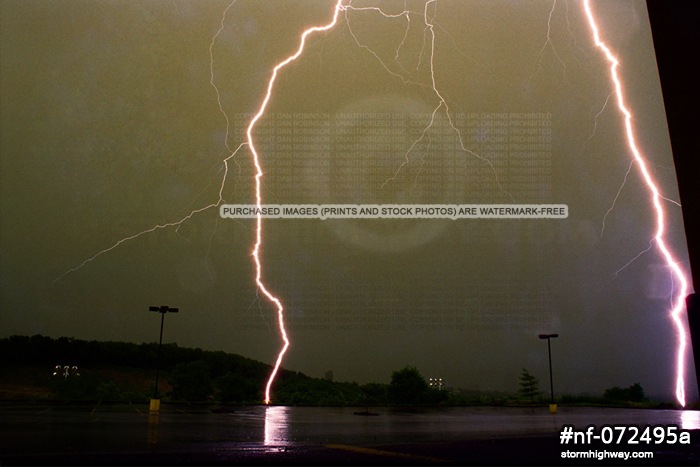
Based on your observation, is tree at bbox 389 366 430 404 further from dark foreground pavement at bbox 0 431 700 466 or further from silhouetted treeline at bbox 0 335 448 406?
dark foreground pavement at bbox 0 431 700 466

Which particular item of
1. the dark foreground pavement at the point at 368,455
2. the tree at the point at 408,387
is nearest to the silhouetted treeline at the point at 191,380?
the tree at the point at 408,387

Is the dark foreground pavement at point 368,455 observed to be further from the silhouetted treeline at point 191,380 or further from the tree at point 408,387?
the tree at point 408,387

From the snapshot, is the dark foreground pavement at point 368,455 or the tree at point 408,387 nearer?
the dark foreground pavement at point 368,455

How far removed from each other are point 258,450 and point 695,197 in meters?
4.41

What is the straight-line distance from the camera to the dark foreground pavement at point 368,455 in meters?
4.50

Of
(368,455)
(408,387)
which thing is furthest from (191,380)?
(368,455)

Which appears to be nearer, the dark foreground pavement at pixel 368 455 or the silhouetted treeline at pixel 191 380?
the dark foreground pavement at pixel 368 455

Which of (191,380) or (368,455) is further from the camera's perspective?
(191,380)

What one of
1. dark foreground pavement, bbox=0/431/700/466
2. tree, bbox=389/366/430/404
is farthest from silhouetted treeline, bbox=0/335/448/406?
dark foreground pavement, bbox=0/431/700/466

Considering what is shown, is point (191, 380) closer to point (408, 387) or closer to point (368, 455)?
point (408, 387)

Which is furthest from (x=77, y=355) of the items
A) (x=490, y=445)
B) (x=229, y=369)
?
(x=490, y=445)

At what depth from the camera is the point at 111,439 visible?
647 centimetres

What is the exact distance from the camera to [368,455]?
5.02 m

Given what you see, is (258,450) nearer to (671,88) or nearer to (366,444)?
(366,444)
